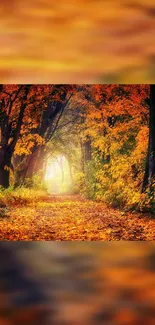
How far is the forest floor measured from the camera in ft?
22.8

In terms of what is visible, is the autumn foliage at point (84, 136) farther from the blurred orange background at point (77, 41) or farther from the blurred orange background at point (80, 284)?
the blurred orange background at point (77, 41)

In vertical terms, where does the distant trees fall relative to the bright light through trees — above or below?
above

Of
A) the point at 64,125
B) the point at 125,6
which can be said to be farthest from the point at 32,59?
the point at 64,125

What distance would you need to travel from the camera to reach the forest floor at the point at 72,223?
273 inches

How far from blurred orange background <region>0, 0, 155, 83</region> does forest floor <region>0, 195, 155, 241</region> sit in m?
3.69

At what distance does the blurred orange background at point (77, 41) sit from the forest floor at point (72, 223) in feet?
12.1

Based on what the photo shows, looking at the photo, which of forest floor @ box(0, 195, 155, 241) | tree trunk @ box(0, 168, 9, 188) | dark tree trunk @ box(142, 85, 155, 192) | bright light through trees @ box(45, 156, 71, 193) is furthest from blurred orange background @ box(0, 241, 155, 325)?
bright light through trees @ box(45, 156, 71, 193)

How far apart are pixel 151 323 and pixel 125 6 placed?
1930 mm

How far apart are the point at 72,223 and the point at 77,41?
5.61 m

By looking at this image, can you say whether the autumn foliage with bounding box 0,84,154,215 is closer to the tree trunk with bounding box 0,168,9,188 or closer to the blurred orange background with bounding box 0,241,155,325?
the tree trunk with bounding box 0,168,9,188

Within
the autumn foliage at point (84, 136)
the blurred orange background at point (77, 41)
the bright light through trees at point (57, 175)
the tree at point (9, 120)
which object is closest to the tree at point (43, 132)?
the autumn foliage at point (84, 136)

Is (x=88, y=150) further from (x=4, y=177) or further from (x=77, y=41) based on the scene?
(x=77, y=41)

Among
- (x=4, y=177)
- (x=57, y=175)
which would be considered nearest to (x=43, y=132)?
(x=57, y=175)

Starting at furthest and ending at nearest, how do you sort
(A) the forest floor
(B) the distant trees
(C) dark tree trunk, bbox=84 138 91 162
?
(C) dark tree trunk, bbox=84 138 91 162 < (B) the distant trees < (A) the forest floor
